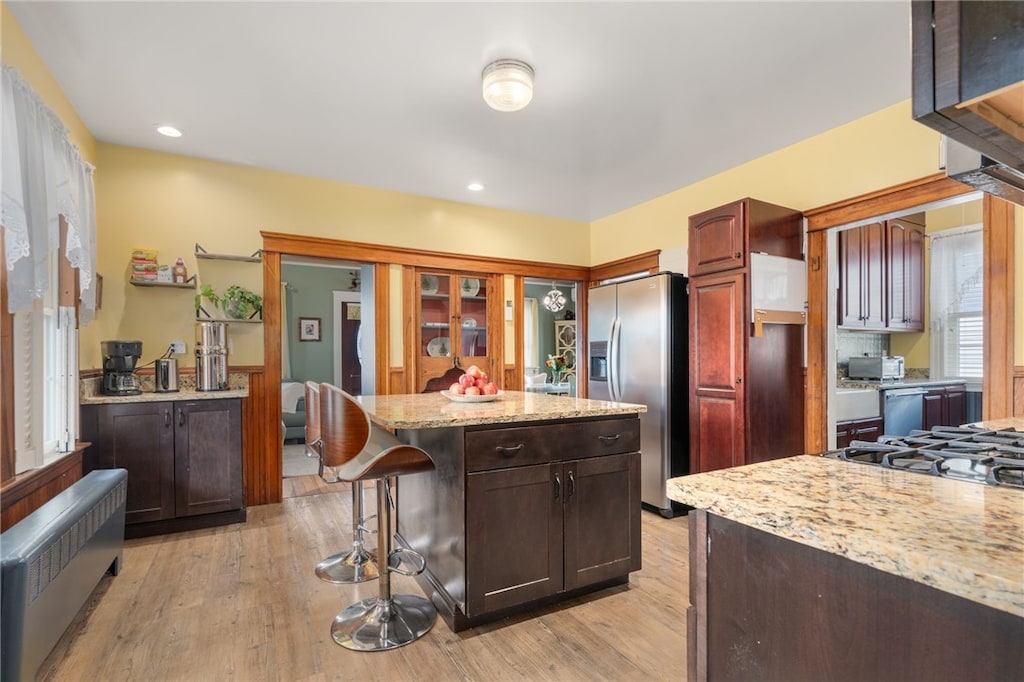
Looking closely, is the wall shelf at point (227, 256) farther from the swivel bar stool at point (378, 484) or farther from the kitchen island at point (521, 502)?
the swivel bar stool at point (378, 484)

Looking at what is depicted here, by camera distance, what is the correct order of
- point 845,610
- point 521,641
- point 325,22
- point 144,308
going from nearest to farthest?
point 845,610, point 521,641, point 325,22, point 144,308

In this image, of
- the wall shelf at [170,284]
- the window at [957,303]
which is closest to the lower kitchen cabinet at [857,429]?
the window at [957,303]

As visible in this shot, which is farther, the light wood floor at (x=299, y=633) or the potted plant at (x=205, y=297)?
the potted plant at (x=205, y=297)

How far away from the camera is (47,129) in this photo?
83.6 inches

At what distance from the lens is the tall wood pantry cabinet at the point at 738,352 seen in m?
3.07

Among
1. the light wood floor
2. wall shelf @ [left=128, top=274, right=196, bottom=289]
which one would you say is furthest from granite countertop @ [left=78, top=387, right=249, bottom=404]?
the light wood floor

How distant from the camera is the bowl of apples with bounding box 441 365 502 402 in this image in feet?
8.84

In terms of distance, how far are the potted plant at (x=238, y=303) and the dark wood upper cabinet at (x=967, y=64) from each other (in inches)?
159

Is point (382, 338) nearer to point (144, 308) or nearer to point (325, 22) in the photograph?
point (144, 308)

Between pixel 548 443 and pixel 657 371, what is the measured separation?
1.73m

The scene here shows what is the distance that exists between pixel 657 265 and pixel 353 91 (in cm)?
298

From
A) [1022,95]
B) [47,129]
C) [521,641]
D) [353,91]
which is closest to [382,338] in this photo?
[353,91]

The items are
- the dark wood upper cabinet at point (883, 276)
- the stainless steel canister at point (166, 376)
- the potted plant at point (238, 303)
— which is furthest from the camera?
the dark wood upper cabinet at point (883, 276)

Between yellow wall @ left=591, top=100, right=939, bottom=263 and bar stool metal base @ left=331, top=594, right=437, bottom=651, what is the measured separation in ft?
10.7
